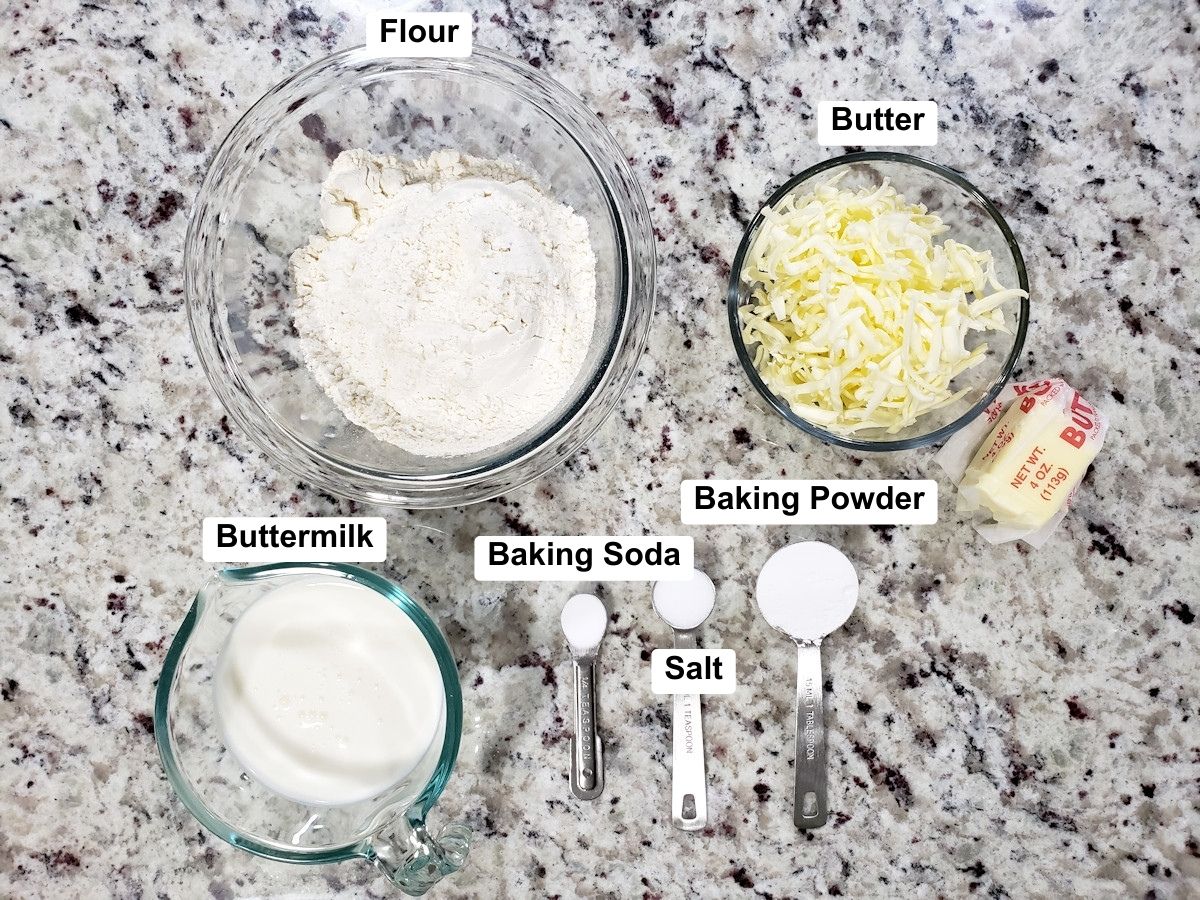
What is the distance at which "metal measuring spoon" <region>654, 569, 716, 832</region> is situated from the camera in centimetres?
98

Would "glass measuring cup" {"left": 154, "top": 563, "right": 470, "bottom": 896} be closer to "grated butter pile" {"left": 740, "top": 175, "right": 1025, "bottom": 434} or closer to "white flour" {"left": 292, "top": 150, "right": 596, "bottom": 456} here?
"white flour" {"left": 292, "top": 150, "right": 596, "bottom": 456}

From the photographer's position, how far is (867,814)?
1002mm

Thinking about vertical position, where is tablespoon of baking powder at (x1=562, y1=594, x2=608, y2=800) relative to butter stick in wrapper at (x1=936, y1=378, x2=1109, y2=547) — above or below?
below

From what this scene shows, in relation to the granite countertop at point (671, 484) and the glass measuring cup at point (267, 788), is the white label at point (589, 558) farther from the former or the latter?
the glass measuring cup at point (267, 788)

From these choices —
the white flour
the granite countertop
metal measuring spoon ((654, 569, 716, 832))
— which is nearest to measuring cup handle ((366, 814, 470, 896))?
the granite countertop

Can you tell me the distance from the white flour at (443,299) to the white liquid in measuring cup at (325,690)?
19cm

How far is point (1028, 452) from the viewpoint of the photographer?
36.2 inches

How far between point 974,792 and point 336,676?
717mm

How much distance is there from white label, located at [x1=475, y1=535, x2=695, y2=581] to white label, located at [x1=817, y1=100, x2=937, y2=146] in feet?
1.59

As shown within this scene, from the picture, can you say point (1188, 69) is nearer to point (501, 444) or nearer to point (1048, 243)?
point (1048, 243)

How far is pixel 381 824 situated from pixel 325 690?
0.47 ft

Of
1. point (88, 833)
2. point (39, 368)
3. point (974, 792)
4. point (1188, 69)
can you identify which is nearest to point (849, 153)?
point (1188, 69)

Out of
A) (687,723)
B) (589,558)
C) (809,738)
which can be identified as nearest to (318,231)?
(589,558)

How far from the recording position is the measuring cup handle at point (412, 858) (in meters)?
0.85
